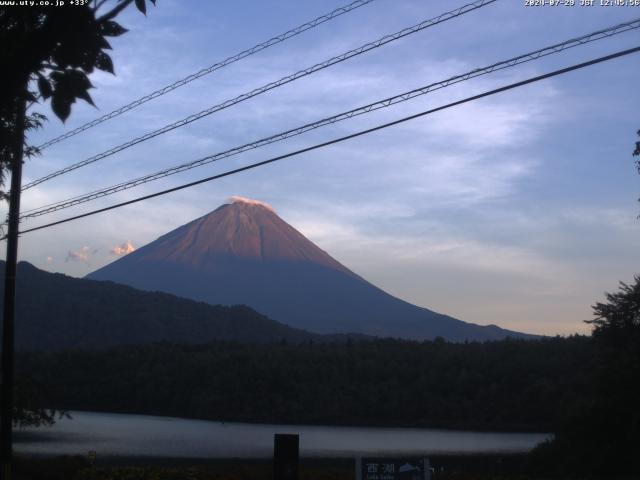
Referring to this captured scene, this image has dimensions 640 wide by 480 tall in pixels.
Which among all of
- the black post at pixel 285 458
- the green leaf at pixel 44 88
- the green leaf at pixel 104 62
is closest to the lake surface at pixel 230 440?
the black post at pixel 285 458

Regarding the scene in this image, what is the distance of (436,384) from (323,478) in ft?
173

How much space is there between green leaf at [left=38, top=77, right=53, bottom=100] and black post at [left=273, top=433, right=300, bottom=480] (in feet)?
25.3

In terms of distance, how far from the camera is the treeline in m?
65.4

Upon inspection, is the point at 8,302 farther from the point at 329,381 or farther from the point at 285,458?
the point at 329,381

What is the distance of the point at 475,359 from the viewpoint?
7194 centimetres

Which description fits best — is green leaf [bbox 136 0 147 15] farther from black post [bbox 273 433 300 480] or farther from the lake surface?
the lake surface

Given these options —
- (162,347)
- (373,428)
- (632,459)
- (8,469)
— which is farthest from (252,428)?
(8,469)

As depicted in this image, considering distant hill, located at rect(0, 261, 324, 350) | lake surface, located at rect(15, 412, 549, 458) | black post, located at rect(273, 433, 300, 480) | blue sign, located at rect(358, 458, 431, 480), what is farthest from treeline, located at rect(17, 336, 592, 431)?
blue sign, located at rect(358, 458, 431, 480)

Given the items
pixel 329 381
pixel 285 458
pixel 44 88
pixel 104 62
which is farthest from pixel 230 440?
pixel 44 88

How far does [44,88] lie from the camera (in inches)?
201

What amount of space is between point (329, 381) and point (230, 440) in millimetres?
28123

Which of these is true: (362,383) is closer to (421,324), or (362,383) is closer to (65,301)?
(65,301)

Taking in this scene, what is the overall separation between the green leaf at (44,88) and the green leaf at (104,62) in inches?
17.0

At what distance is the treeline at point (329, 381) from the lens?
6538 cm
